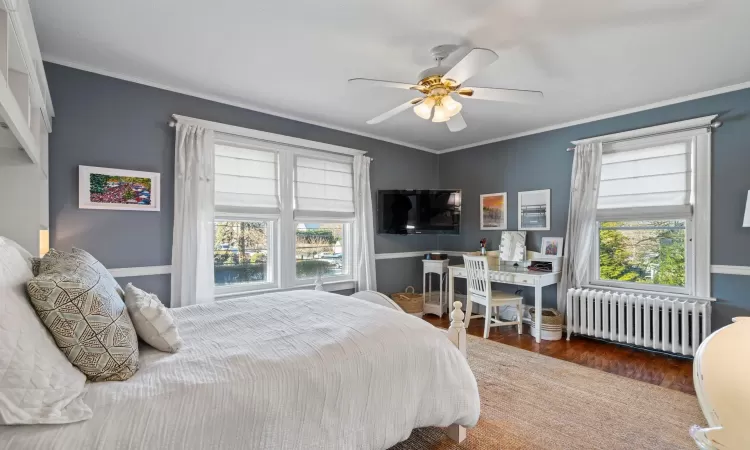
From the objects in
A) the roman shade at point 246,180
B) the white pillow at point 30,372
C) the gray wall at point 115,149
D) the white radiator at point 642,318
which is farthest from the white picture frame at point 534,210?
the white pillow at point 30,372

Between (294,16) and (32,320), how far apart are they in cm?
195

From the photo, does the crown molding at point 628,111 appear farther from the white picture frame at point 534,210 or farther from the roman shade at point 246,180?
the roman shade at point 246,180

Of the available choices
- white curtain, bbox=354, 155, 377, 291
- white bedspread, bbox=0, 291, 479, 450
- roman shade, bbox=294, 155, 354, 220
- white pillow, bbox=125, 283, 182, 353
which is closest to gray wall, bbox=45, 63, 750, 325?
roman shade, bbox=294, 155, 354, 220

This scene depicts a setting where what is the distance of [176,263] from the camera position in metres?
3.20

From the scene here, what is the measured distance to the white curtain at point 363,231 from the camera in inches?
178

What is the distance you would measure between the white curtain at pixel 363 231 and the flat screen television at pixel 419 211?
0.30m

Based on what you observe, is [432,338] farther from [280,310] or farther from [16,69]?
[16,69]

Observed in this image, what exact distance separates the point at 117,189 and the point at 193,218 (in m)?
0.61

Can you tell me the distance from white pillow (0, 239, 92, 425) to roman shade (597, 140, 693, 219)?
4.52 metres

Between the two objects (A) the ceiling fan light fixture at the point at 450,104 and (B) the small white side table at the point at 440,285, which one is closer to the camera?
(A) the ceiling fan light fixture at the point at 450,104

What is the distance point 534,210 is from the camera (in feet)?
14.8

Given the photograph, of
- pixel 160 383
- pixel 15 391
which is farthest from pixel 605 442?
pixel 15 391

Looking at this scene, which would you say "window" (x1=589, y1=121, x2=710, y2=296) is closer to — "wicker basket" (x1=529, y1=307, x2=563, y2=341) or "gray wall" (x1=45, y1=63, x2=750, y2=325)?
"gray wall" (x1=45, y1=63, x2=750, y2=325)

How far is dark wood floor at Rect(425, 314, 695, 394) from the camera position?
2.97m
